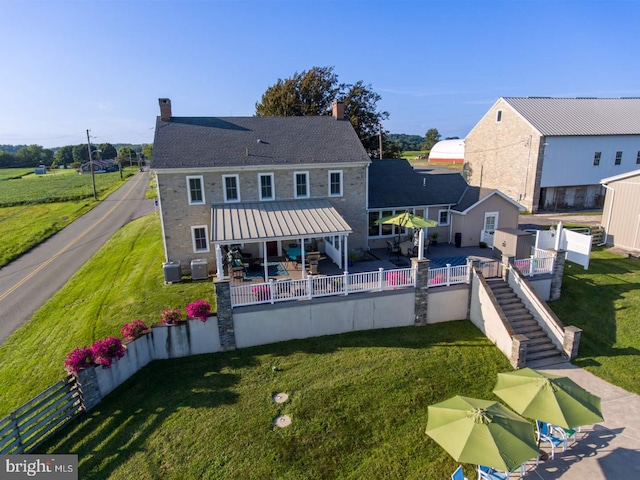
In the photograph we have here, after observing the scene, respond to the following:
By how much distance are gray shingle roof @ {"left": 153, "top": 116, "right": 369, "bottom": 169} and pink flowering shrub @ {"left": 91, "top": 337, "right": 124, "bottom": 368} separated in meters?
9.38

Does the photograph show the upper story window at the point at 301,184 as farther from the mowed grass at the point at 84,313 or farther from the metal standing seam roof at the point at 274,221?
the mowed grass at the point at 84,313

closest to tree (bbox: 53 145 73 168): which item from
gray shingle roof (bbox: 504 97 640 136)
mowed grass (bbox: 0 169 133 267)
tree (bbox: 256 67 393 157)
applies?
mowed grass (bbox: 0 169 133 267)

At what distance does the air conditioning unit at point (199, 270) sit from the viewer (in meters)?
18.8

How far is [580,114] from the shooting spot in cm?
3681

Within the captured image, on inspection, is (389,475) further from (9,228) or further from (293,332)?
(9,228)

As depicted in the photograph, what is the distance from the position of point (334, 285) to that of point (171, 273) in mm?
8785

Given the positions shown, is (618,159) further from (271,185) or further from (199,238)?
(199,238)

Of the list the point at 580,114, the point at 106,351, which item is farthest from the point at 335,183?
the point at 580,114

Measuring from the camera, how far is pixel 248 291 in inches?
557

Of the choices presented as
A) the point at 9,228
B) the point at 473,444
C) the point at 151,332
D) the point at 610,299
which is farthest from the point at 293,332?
the point at 9,228

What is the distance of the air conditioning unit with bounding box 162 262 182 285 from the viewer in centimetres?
1852

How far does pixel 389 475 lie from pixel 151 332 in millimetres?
9025

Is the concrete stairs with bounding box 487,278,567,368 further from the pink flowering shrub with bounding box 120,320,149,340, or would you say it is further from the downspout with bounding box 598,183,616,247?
the pink flowering shrub with bounding box 120,320,149,340

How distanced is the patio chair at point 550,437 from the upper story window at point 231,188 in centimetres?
1575
